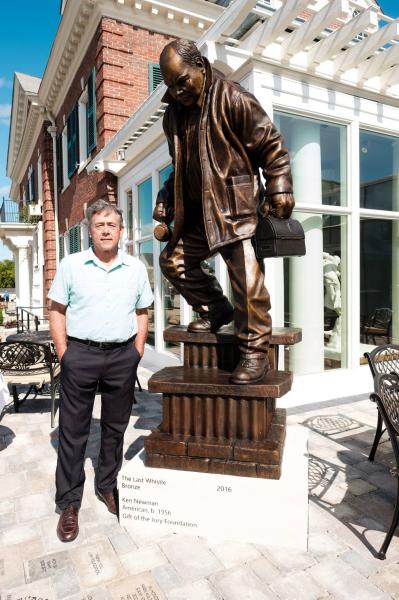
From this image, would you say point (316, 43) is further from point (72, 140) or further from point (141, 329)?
point (72, 140)

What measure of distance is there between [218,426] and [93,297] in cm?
109

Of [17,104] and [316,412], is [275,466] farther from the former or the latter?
[17,104]

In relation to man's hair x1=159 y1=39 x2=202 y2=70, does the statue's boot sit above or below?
below

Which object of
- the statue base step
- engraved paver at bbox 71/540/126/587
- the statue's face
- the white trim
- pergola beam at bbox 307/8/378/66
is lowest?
engraved paver at bbox 71/540/126/587

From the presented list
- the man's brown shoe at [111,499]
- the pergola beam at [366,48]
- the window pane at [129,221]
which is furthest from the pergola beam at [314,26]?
the window pane at [129,221]

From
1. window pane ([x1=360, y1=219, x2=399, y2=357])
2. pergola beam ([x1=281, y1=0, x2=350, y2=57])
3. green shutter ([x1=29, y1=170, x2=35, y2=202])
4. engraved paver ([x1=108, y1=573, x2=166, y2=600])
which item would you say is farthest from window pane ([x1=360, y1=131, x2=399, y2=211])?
green shutter ([x1=29, y1=170, x2=35, y2=202])

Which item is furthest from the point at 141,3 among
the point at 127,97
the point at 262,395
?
the point at 262,395

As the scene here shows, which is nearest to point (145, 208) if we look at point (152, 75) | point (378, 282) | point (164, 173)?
point (164, 173)

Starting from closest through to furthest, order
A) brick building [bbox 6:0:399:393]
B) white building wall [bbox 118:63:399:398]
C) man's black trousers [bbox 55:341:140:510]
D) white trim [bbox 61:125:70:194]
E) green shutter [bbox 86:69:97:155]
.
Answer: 1. man's black trousers [bbox 55:341:140:510]
2. brick building [bbox 6:0:399:393]
3. white building wall [bbox 118:63:399:398]
4. green shutter [bbox 86:69:97:155]
5. white trim [bbox 61:125:70:194]

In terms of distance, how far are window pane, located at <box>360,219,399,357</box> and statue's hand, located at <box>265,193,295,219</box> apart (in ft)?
12.7

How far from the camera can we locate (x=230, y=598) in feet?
6.68

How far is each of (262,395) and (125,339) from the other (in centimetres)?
91

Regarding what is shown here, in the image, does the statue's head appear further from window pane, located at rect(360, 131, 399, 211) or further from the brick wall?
the brick wall

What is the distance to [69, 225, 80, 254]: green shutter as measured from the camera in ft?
40.5
